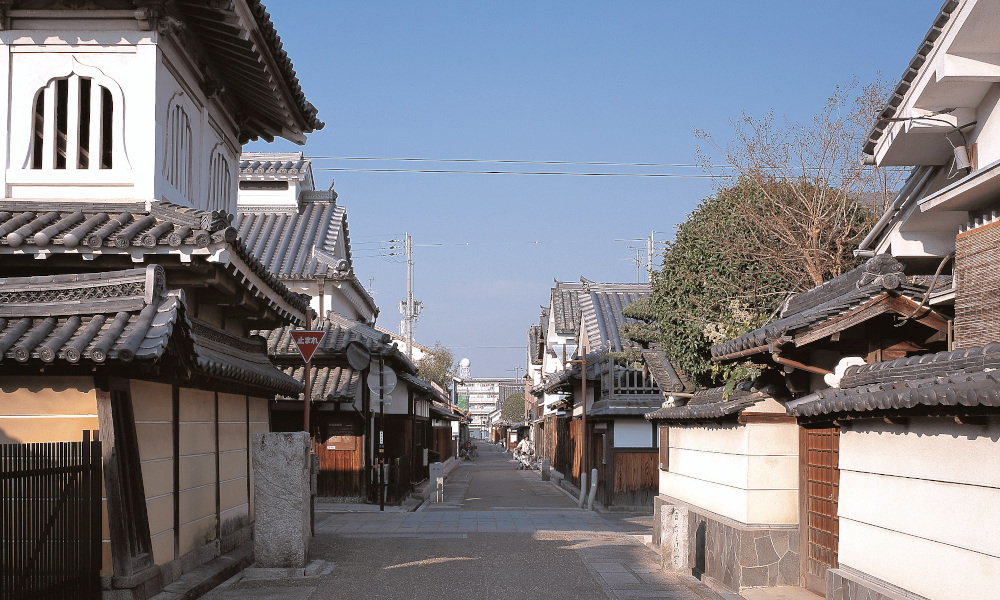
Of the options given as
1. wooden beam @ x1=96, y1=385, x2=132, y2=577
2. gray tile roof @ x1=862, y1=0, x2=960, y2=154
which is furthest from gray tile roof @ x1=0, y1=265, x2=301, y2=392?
gray tile roof @ x1=862, y1=0, x2=960, y2=154

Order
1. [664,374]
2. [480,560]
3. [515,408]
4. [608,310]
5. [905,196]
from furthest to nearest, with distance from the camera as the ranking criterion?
[515,408] < [608,310] < [664,374] < [480,560] < [905,196]

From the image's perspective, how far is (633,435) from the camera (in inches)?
1088

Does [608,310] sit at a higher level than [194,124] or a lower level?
lower

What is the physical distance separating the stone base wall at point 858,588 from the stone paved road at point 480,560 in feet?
9.84

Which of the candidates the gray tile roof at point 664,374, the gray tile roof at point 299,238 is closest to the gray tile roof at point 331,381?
the gray tile roof at point 299,238

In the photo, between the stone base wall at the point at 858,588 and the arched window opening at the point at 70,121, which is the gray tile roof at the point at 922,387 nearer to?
the stone base wall at the point at 858,588

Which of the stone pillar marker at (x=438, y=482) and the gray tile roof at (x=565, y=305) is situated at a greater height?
the gray tile roof at (x=565, y=305)

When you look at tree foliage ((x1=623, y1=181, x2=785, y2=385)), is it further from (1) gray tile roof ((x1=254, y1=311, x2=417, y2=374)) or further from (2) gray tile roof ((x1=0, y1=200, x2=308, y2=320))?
(1) gray tile roof ((x1=254, y1=311, x2=417, y2=374))

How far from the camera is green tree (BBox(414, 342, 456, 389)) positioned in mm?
71062

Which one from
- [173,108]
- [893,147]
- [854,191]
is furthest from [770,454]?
[173,108]

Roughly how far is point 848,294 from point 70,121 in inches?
389

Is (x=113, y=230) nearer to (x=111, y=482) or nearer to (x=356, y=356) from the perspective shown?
(x=111, y=482)

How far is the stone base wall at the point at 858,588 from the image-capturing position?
809cm

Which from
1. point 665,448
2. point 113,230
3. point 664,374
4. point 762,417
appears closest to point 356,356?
point 665,448
